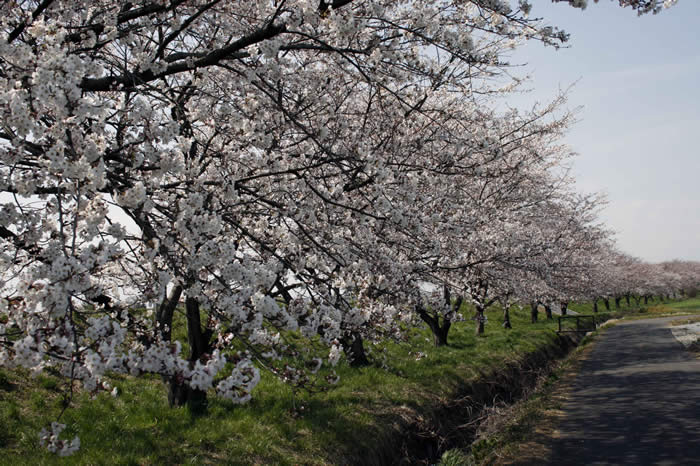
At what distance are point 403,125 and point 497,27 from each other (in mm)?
3228

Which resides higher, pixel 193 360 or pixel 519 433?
Result: pixel 193 360

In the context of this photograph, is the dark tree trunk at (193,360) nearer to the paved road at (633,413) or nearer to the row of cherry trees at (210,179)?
the row of cherry trees at (210,179)

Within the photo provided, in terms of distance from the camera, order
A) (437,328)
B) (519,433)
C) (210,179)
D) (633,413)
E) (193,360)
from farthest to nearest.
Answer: (437,328) → (633,413) → (519,433) → (193,360) → (210,179)

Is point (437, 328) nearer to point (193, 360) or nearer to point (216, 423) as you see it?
point (193, 360)

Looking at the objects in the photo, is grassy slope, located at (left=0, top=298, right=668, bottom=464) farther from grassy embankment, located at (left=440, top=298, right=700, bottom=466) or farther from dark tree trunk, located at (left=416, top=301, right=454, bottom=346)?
dark tree trunk, located at (left=416, top=301, right=454, bottom=346)

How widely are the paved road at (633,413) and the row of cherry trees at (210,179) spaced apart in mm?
3839

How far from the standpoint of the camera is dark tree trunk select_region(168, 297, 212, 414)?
876cm

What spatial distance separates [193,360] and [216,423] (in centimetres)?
129

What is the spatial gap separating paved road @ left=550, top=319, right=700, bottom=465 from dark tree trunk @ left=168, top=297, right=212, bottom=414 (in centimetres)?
638

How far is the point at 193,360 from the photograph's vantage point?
903 centimetres

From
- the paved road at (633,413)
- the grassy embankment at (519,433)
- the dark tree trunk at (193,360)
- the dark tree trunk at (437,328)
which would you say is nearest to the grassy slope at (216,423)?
the dark tree trunk at (193,360)

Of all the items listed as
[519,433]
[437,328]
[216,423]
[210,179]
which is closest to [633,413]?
[519,433]

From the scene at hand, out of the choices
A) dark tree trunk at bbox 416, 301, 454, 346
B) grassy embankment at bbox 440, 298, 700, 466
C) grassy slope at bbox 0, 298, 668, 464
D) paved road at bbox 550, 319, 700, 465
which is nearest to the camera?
grassy slope at bbox 0, 298, 668, 464

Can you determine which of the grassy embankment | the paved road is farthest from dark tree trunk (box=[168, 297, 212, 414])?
the paved road
